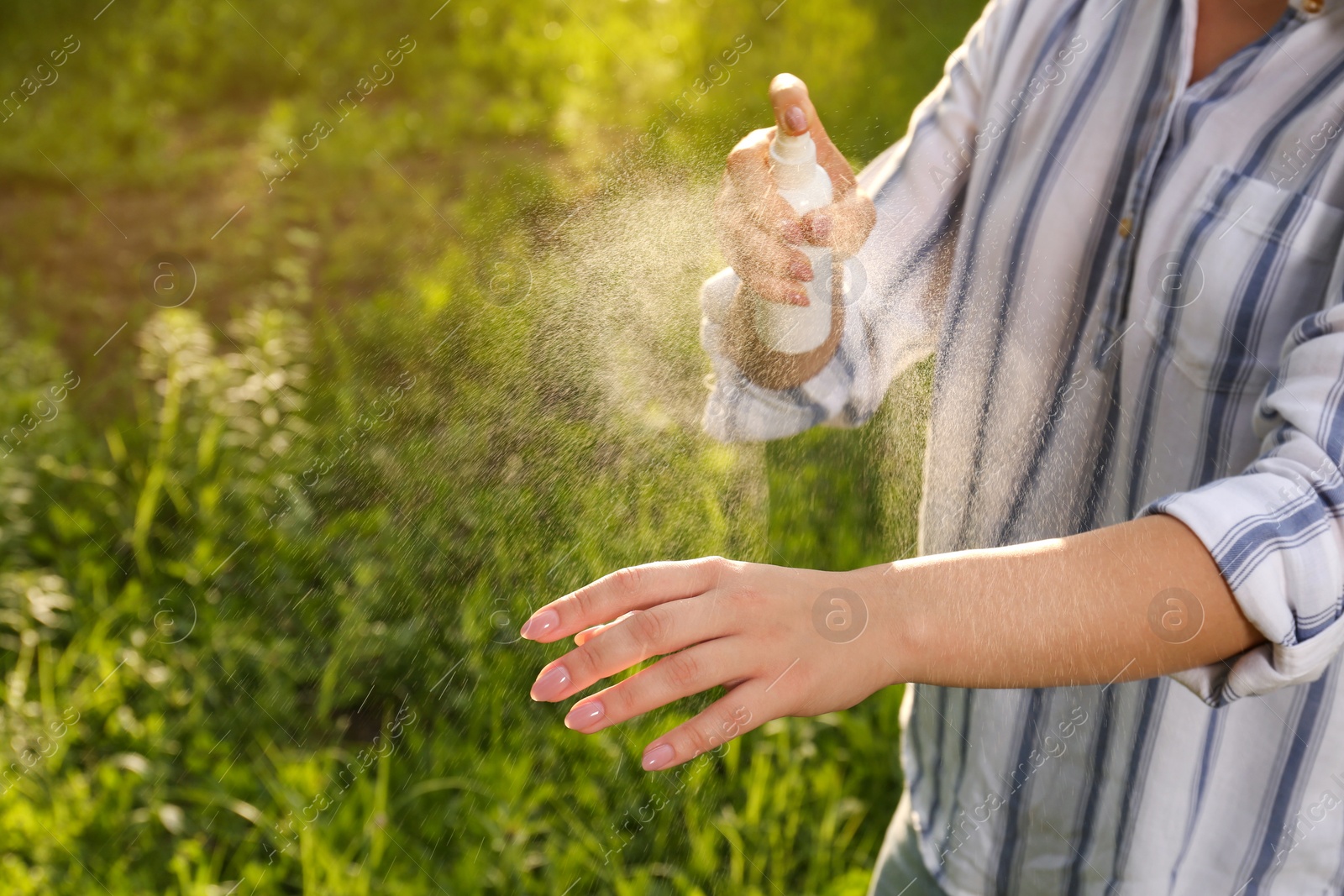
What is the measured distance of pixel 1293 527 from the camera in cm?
78

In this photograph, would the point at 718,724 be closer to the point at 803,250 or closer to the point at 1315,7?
the point at 803,250

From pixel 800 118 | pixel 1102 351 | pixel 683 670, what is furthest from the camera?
pixel 1102 351

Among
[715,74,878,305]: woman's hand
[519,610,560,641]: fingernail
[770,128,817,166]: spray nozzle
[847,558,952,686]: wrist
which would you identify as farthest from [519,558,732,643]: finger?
[770,128,817,166]: spray nozzle

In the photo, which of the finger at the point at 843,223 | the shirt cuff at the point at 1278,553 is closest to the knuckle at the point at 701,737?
the shirt cuff at the point at 1278,553

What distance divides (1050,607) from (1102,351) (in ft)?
1.50

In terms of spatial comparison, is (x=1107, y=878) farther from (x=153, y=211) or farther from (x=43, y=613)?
(x=153, y=211)

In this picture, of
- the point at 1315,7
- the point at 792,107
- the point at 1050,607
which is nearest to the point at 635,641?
the point at 1050,607

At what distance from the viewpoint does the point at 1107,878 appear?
A: 1143 mm

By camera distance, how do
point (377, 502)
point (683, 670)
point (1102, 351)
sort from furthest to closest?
point (377, 502)
point (1102, 351)
point (683, 670)

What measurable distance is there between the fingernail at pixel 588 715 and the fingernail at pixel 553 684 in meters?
0.02

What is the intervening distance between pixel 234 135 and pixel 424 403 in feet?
8.80

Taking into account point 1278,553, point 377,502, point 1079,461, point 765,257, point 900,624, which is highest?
point 765,257

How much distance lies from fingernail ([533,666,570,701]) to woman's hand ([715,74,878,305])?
452mm

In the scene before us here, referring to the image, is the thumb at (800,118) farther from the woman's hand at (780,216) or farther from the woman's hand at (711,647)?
the woman's hand at (711,647)
